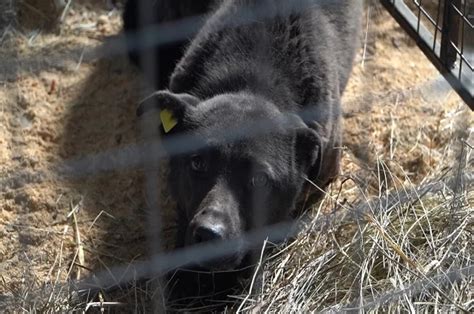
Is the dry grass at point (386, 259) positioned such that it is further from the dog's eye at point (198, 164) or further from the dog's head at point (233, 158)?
the dog's eye at point (198, 164)

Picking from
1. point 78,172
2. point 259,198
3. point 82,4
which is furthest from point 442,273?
point 82,4

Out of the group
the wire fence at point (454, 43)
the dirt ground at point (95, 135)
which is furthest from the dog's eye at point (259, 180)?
the wire fence at point (454, 43)

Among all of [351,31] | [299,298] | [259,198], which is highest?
[351,31]

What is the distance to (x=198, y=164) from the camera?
3.25 m

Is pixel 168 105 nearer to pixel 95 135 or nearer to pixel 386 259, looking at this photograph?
pixel 95 135

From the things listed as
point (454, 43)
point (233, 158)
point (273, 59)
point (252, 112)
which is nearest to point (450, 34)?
point (454, 43)

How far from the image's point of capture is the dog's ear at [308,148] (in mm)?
3307

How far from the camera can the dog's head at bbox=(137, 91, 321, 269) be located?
315 centimetres

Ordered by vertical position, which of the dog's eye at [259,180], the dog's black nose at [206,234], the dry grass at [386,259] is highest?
the dog's eye at [259,180]

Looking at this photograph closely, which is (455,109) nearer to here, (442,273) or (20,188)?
(442,273)

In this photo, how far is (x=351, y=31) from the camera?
3816 millimetres

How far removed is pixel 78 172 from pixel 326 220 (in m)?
0.90

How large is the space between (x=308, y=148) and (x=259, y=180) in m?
0.21

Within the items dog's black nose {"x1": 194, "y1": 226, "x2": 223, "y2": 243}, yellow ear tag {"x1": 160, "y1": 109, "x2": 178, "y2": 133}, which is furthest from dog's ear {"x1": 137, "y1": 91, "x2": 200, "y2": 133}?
dog's black nose {"x1": 194, "y1": 226, "x2": 223, "y2": 243}
